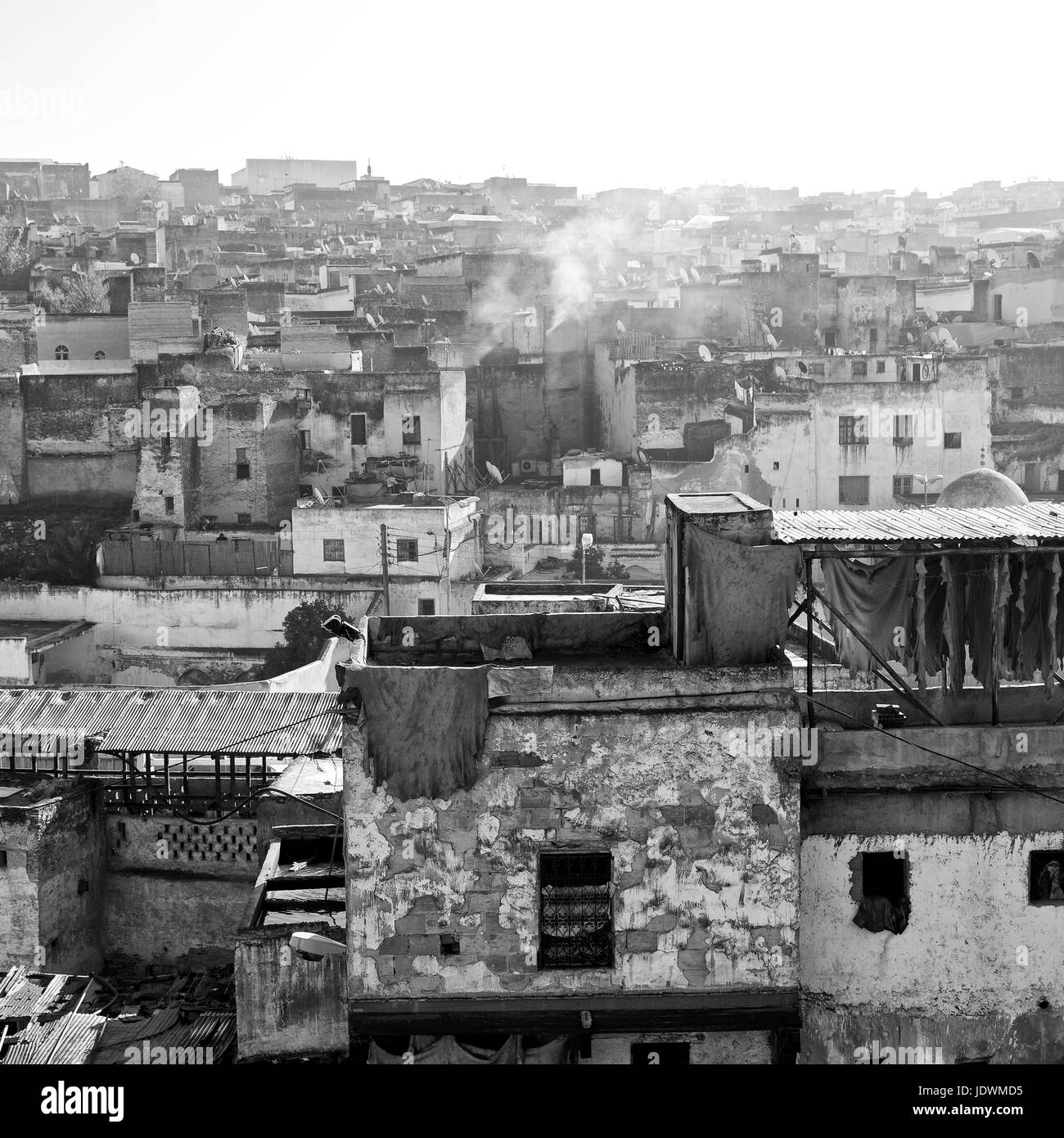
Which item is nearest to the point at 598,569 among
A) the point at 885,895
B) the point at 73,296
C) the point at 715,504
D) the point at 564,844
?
the point at 715,504

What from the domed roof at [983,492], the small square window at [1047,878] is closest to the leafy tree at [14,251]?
the domed roof at [983,492]

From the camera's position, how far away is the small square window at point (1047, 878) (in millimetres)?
11117

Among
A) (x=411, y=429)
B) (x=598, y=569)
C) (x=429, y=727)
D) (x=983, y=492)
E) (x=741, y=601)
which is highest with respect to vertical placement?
(x=411, y=429)

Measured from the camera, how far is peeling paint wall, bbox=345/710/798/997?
414 inches

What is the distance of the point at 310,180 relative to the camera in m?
103

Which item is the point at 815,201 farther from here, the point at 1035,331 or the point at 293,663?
the point at 293,663

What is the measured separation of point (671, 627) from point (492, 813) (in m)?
1.99

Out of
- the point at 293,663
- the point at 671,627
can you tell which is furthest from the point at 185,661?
the point at 671,627

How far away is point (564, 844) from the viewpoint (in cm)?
1055

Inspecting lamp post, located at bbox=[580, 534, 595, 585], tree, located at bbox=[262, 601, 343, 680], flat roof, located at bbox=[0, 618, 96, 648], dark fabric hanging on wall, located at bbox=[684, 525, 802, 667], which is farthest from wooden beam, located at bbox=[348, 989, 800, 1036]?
lamp post, located at bbox=[580, 534, 595, 585]

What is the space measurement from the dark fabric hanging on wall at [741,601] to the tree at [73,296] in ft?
141

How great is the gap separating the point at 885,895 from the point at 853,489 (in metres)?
25.6

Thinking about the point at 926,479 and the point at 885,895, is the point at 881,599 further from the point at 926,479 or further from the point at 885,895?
the point at 926,479

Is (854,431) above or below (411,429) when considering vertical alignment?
below
